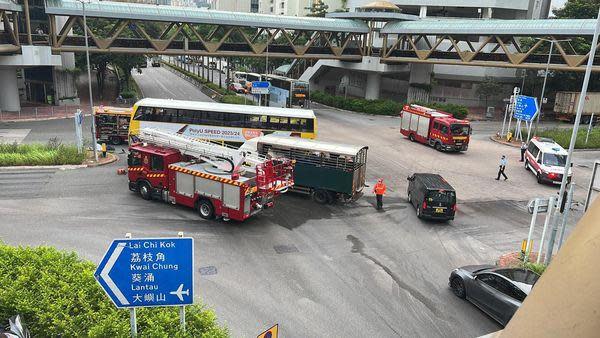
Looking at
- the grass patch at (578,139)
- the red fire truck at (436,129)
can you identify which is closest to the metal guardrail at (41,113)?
the red fire truck at (436,129)

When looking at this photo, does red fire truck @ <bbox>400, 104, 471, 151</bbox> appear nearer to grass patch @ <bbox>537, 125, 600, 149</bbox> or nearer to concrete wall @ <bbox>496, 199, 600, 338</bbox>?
grass patch @ <bbox>537, 125, 600, 149</bbox>

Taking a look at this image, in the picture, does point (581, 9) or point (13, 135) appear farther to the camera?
point (581, 9)

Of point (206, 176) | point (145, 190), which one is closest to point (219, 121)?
point (145, 190)

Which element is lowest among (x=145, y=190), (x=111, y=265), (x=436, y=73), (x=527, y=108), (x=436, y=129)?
(x=145, y=190)

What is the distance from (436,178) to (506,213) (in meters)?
4.26

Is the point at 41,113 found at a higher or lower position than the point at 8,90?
lower

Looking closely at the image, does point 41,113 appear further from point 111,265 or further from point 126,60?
point 111,265

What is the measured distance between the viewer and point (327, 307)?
13742 mm

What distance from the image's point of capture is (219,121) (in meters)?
30.6

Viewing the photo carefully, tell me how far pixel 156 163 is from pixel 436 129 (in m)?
23.3

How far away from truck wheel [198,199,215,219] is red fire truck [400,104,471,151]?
21914 mm

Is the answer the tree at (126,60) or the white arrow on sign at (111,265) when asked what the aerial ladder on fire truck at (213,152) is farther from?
the tree at (126,60)

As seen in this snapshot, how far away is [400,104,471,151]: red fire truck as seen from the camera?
35250 mm

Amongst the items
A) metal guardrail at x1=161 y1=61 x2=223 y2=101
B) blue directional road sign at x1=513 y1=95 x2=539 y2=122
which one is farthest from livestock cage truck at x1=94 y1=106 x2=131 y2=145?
blue directional road sign at x1=513 y1=95 x2=539 y2=122
